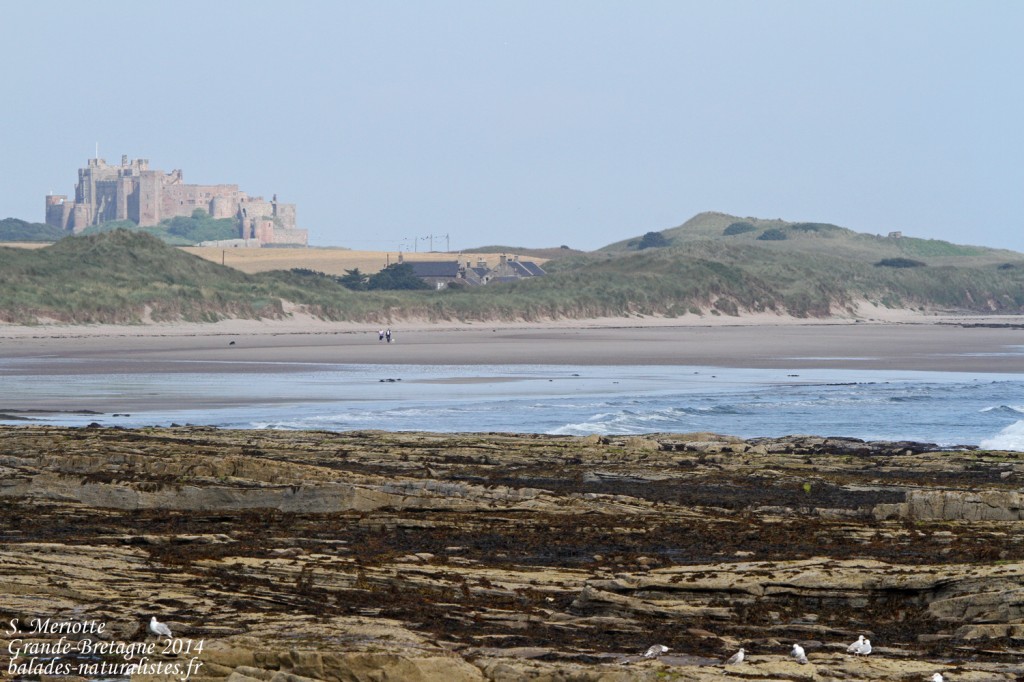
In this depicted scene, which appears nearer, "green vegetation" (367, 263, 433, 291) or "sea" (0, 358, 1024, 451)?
"sea" (0, 358, 1024, 451)

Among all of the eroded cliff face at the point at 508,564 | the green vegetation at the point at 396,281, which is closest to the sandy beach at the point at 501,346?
the green vegetation at the point at 396,281

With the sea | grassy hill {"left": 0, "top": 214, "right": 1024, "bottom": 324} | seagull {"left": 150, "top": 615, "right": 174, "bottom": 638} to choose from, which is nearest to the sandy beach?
grassy hill {"left": 0, "top": 214, "right": 1024, "bottom": 324}

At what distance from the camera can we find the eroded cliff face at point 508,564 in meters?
8.23

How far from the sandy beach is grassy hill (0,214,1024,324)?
2.49 m

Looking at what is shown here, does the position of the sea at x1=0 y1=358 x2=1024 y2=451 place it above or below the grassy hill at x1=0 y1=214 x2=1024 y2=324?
below

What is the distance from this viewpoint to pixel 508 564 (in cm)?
1084

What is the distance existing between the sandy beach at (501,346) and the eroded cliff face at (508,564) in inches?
1044

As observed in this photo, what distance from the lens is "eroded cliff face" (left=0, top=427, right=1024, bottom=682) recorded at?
8.23 m

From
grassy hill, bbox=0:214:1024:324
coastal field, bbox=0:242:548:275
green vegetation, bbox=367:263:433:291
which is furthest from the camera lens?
coastal field, bbox=0:242:548:275

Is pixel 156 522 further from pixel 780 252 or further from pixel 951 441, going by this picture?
pixel 780 252

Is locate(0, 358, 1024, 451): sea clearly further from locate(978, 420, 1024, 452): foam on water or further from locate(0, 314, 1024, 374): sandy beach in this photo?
locate(0, 314, 1024, 374): sandy beach

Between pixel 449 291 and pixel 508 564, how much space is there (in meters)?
86.6

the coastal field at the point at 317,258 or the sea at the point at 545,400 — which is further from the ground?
the coastal field at the point at 317,258

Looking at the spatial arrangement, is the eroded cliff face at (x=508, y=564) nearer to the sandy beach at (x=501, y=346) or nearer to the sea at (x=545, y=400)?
the sea at (x=545, y=400)
